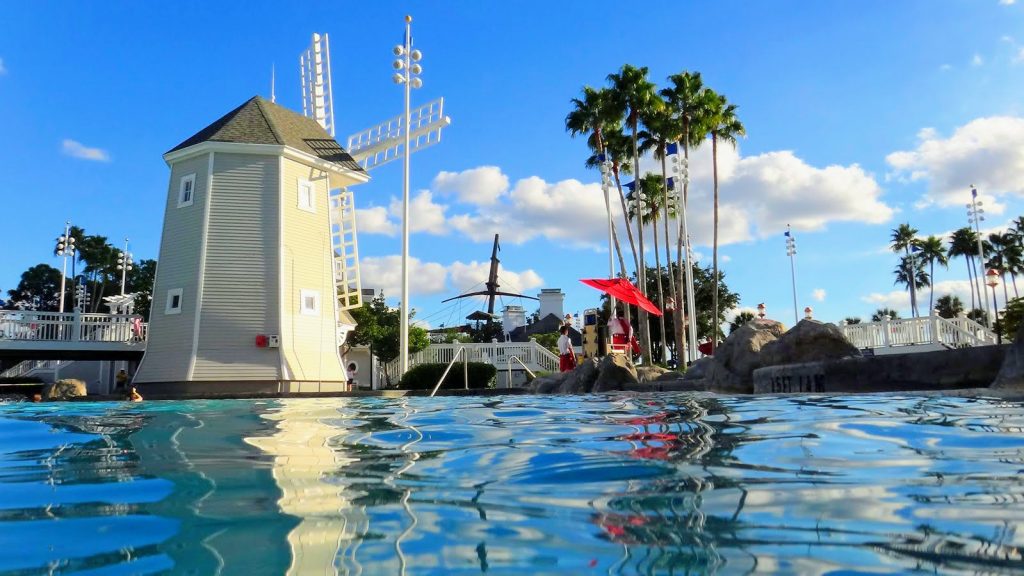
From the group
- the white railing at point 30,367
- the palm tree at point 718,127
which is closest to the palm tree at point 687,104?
the palm tree at point 718,127

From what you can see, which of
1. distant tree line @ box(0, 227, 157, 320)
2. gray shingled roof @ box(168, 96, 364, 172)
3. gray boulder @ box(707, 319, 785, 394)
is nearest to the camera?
gray boulder @ box(707, 319, 785, 394)

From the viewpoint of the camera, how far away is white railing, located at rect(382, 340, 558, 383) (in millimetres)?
27078

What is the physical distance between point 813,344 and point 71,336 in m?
24.2

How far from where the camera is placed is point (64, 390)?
19.7 metres

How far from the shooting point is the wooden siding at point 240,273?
20953 mm

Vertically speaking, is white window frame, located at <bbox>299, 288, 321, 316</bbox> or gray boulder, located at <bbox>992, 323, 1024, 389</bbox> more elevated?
white window frame, located at <bbox>299, 288, 321, 316</bbox>

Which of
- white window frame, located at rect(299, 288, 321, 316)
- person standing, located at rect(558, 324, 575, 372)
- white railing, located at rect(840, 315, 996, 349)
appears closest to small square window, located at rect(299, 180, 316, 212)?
white window frame, located at rect(299, 288, 321, 316)

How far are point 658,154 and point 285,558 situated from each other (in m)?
33.4

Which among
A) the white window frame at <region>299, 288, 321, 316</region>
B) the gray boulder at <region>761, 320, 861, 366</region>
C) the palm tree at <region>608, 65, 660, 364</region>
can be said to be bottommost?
the gray boulder at <region>761, 320, 861, 366</region>

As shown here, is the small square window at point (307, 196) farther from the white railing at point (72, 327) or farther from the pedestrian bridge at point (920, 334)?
the pedestrian bridge at point (920, 334)

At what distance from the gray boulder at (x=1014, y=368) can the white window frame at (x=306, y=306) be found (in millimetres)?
19298

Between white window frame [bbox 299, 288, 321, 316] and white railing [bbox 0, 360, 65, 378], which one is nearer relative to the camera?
white window frame [bbox 299, 288, 321, 316]

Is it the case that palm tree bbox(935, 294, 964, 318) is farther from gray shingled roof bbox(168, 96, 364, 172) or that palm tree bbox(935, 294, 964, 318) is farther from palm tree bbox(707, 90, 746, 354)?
gray shingled roof bbox(168, 96, 364, 172)

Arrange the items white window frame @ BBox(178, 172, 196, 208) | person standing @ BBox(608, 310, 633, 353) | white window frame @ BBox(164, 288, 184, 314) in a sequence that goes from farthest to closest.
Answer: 1. white window frame @ BBox(178, 172, 196, 208)
2. white window frame @ BBox(164, 288, 184, 314)
3. person standing @ BBox(608, 310, 633, 353)
